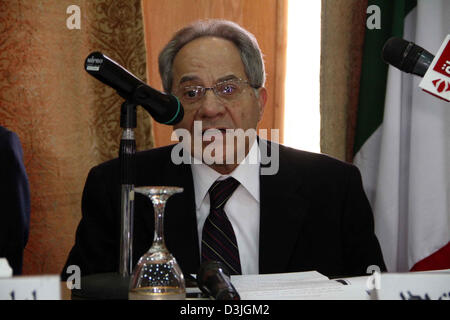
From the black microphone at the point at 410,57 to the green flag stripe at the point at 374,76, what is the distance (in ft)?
5.32

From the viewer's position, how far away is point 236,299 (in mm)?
867

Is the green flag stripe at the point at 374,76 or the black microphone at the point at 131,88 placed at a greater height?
the green flag stripe at the point at 374,76

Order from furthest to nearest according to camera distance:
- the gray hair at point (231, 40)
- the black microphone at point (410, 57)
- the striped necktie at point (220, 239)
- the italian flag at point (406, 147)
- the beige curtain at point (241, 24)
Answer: the beige curtain at point (241, 24) → the italian flag at point (406, 147) → the gray hair at point (231, 40) → the striped necktie at point (220, 239) → the black microphone at point (410, 57)

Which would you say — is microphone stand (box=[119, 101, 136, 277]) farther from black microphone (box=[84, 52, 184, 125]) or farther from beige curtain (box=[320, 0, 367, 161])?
beige curtain (box=[320, 0, 367, 161])

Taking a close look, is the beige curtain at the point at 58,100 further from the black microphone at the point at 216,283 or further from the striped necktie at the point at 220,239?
the black microphone at the point at 216,283

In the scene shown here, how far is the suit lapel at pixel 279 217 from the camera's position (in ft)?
5.70

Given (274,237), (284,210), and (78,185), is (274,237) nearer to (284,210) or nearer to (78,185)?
(284,210)

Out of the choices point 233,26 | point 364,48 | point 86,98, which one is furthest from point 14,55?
point 364,48

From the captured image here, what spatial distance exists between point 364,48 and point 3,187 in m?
1.78

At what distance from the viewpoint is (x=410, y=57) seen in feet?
3.38

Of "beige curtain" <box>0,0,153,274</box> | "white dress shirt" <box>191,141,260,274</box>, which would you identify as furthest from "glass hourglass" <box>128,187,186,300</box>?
"beige curtain" <box>0,0,153,274</box>

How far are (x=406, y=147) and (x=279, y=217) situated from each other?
106 centimetres

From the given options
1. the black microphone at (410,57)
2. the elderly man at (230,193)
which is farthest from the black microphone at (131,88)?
the elderly man at (230,193)

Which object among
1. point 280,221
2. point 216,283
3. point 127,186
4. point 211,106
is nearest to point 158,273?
point 216,283
